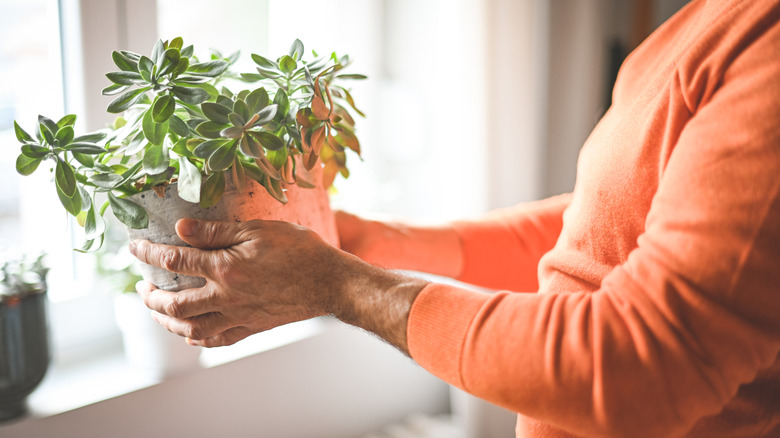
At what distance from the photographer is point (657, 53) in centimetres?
87

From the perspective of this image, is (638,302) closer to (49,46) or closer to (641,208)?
(641,208)

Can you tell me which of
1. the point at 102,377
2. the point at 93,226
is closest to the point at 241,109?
the point at 93,226

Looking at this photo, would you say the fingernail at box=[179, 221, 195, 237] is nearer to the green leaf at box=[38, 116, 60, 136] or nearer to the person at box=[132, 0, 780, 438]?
the person at box=[132, 0, 780, 438]

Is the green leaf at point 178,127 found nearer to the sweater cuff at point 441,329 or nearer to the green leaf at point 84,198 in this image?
the green leaf at point 84,198

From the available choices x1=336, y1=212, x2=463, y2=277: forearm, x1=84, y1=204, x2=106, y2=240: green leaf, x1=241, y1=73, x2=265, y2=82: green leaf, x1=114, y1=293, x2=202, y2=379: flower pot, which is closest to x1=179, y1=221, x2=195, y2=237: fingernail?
x1=84, y1=204, x2=106, y2=240: green leaf

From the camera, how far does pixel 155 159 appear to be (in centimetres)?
69

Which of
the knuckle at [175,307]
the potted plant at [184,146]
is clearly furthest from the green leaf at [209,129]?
the knuckle at [175,307]

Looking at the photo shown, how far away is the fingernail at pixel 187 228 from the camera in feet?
2.35

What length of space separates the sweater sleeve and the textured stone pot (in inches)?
17.0

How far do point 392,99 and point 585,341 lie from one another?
1.24 metres

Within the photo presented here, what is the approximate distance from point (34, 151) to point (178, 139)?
0.16 m

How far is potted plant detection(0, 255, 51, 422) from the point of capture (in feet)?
3.19

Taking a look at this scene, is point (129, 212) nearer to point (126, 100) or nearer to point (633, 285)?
point (126, 100)

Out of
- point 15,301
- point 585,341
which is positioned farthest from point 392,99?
point 585,341
